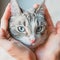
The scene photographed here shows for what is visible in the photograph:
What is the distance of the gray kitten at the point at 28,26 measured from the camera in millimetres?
812

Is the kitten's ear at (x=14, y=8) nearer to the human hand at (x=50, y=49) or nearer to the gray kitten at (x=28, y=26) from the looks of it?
the gray kitten at (x=28, y=26)

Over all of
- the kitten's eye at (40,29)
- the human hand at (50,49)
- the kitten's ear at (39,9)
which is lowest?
the human hand at (50,49)

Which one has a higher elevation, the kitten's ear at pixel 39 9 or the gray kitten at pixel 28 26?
the kitten's ear at pixel 39 9

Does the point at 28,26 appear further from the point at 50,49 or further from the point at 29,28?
the point at 50,49

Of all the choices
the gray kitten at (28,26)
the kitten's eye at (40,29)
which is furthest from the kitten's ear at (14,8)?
the kitten's eye at (40,29)

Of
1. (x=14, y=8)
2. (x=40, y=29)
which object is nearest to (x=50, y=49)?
(x=40, y=29)

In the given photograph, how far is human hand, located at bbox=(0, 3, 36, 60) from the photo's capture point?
0.78 meters

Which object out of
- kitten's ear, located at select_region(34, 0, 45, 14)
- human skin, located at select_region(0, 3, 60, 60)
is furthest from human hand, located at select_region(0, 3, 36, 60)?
kitten's ear, located at select_region(34, 0, 45, 14)

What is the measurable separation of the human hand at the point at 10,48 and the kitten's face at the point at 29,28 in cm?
2

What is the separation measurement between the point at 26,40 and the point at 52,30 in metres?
0.16

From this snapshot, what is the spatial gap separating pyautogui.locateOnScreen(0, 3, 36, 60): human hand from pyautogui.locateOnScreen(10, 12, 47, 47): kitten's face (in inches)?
0.9

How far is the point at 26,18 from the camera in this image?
85cm

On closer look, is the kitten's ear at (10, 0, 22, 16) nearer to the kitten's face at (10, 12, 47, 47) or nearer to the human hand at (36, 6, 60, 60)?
the kitten's face at (10, 12, 47, 47)

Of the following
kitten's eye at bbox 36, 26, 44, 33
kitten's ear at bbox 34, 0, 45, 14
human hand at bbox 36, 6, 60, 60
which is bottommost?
human hand at bbox 36, 6, 60, 60
